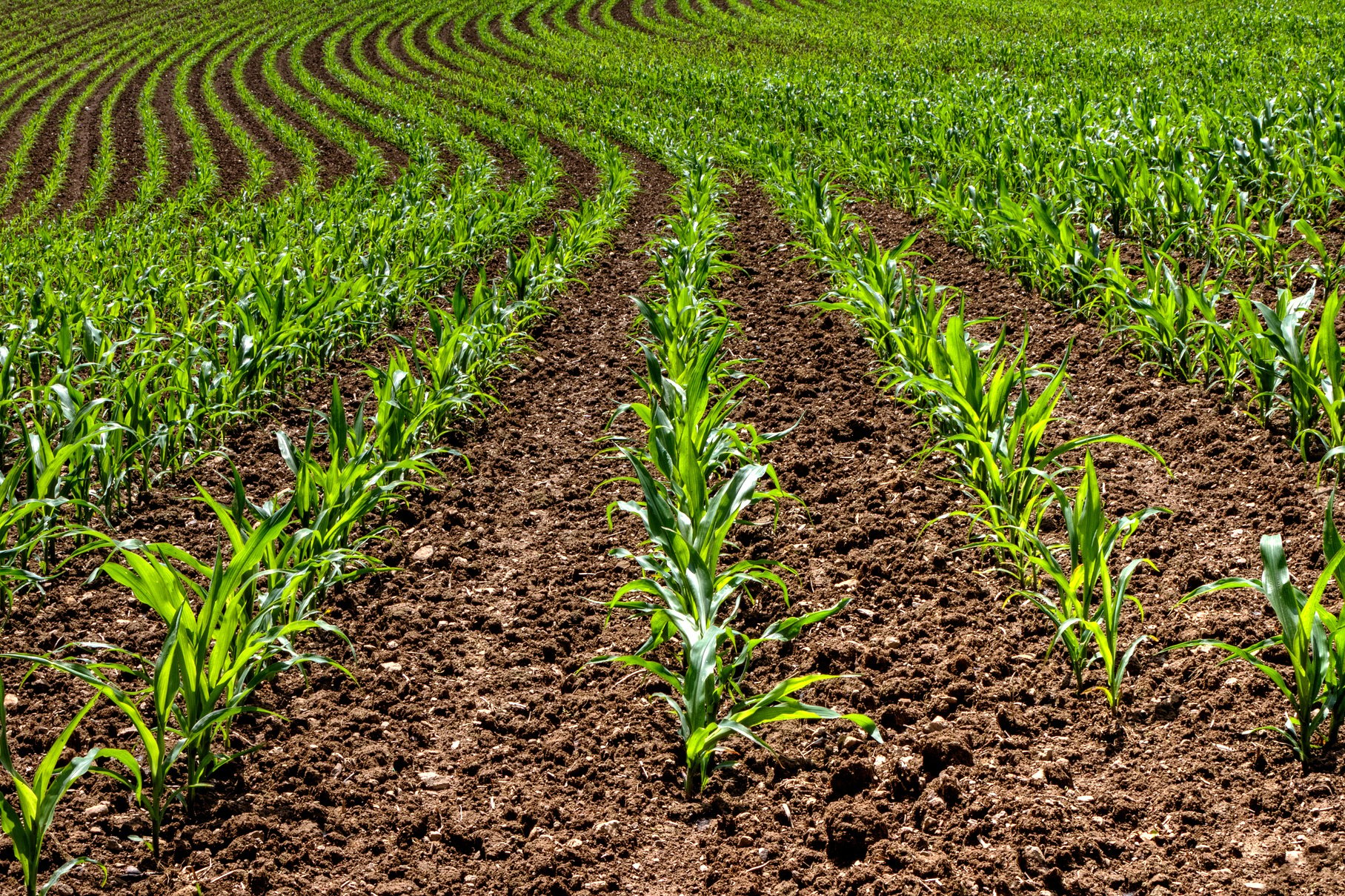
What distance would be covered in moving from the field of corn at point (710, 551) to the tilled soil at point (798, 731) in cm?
1

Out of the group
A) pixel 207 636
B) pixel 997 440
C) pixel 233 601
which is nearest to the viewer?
pixel 207 636

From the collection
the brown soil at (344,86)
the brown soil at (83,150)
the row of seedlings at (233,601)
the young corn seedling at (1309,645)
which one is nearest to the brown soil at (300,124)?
the brown soil at (344,86)

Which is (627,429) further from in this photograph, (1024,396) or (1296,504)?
(1296,504)

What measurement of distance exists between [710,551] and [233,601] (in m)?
1.22

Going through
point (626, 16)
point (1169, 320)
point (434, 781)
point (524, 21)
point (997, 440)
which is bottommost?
point (434, 781)

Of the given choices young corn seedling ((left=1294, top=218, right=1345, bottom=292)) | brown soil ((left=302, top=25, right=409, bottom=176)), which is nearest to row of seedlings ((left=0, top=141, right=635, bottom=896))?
young corn seedling ((left=1294, top=218, right=1345, bottom=292))

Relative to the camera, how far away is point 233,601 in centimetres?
250

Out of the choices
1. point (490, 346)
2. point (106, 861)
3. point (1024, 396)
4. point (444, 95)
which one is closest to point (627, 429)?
point (490, 346)

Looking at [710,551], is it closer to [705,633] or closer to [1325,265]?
[705,633]

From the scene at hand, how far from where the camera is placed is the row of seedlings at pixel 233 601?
2.24 metres

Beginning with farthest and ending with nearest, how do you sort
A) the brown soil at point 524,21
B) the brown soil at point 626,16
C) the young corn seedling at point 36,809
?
the brown soil at point 524,21 → the brown soil at point 626,16 → the young corn seedling at point 36,809

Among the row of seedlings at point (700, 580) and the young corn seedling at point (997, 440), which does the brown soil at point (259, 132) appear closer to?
the row of seedlings at point (700, 580)

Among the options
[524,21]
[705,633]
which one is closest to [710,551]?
[705,633]

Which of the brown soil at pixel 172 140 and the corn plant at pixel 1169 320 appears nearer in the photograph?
the corn plant at pixel 1169 320
